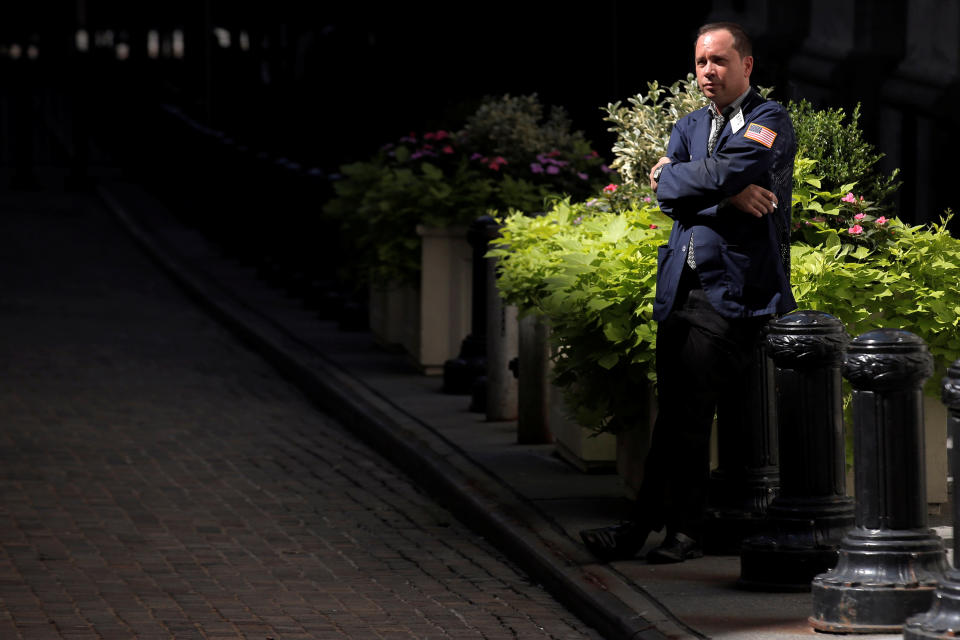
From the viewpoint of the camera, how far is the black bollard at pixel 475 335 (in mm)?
11258

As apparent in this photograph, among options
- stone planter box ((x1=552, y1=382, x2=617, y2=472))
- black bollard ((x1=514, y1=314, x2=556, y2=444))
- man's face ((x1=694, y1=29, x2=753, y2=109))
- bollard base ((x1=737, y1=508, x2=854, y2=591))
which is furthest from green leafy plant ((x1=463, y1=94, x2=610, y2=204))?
bollard base ((x1=737, y1=508, x2=854, y2=591))

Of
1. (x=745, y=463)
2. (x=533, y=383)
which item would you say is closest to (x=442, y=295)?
(x=533, y=383)

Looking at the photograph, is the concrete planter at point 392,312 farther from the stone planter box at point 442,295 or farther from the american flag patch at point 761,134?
the american flag patch at point 761,134

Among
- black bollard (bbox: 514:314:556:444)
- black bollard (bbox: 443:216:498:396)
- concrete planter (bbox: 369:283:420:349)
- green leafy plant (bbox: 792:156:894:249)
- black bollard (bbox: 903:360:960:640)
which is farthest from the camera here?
concrete planter (bbox: 369:283:420:349)

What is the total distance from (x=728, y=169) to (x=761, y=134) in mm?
179

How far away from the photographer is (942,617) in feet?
18.0

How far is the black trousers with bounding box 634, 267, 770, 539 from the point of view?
6.92m

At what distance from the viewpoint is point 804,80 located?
42.5 feet

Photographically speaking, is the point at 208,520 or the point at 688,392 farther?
the point at 208,520

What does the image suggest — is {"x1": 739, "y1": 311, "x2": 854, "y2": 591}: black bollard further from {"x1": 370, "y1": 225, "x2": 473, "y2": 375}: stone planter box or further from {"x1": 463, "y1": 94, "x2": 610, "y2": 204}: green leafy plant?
{"x1": 463, "y1": 94, "x2": 610, "y2": 204}: green leafy plant

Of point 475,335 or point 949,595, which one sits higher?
point 475,335

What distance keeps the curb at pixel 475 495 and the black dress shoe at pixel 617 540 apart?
7 centimetres

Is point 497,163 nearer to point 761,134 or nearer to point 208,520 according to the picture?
point 208,520

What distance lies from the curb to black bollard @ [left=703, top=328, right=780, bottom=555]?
0.54 metres
